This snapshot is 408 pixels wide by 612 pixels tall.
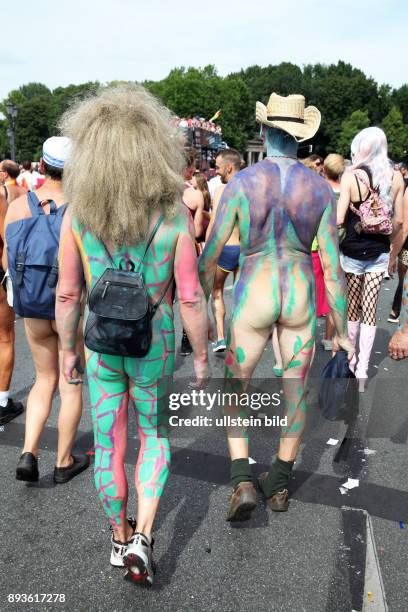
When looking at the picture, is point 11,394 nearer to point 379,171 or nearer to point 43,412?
point 43,412

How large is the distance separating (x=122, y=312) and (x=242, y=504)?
4.08 feet

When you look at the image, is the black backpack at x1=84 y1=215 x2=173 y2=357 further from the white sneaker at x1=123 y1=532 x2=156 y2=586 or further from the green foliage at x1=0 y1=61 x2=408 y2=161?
the green foliage at x1=0 y1=61 x2=408 y2=161

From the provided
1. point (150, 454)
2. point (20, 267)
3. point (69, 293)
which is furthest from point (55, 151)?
point (150, 454)

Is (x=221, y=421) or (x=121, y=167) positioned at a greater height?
(x=121, y=167)

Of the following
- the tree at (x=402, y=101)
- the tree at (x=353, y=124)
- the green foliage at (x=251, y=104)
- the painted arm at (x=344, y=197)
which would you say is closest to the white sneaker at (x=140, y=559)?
the painted arm at (x=344, y=197)

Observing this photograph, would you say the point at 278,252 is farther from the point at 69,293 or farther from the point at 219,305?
the point at 219,305

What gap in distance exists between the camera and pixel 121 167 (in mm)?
2064

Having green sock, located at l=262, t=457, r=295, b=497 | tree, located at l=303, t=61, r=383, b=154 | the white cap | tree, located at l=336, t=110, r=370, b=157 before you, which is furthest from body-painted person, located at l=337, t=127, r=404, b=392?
tree, located at l=303, t=61, r=383, b=154

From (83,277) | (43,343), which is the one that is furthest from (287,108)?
(43,343)

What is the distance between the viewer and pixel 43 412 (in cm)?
327

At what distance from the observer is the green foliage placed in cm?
7006

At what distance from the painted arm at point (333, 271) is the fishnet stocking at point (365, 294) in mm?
1743

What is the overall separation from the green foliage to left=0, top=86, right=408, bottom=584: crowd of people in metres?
69.6

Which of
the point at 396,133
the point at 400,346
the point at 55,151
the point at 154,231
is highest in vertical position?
the point at 55,151
